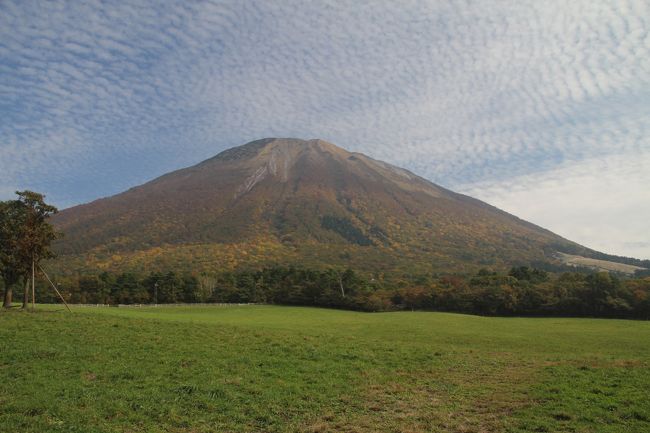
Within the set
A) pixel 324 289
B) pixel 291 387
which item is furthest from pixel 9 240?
pixel 324 289

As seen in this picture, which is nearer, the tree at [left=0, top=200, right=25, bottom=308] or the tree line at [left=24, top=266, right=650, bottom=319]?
the tree at [left=0, top=200, right=25, bottom=308]

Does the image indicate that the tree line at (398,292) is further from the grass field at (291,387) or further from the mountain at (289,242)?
the grass field at (291,387)

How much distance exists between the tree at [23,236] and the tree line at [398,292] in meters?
45.0

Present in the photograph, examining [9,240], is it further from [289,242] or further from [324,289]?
[289,242]

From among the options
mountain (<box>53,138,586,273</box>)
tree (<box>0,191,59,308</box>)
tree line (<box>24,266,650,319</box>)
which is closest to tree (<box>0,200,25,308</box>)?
tree (<box>0,191,59,308</box>)

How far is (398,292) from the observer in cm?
7231

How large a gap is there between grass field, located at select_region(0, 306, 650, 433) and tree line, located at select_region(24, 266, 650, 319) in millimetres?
42716

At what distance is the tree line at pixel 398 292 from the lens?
5653cm

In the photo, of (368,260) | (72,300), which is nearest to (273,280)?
(72,300)

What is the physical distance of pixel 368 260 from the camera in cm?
13438

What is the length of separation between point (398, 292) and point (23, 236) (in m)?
53.8

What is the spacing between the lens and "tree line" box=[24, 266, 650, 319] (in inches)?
2226

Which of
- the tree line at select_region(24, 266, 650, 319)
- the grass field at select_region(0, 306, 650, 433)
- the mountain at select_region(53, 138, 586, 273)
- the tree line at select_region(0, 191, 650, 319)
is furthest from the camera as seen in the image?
the mountain at select_region(53, 138, 586, 273)

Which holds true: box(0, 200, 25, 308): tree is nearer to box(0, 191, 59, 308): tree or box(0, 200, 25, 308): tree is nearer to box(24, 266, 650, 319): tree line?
box(0, 191, 59, 308): tree
